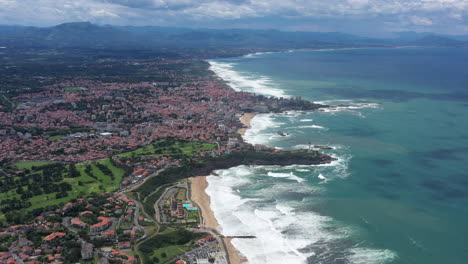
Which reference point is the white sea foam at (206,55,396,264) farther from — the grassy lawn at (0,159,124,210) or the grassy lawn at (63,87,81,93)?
the grassy lawn at (63,87,81,93)

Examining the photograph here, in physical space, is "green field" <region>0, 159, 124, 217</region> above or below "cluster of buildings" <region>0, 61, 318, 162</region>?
below

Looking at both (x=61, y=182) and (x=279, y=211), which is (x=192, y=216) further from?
(x=61, y=182)

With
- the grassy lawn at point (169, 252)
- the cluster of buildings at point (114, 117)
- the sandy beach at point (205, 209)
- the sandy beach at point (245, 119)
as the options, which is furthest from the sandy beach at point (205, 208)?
the sandy beach at point (245, 119)

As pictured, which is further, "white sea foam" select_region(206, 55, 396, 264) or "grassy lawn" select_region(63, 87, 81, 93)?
"grassy lawn" select_region(63, 87, 81, 93)

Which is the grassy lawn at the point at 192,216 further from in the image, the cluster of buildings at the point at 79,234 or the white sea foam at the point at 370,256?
the white sea foam at the point at 370,256

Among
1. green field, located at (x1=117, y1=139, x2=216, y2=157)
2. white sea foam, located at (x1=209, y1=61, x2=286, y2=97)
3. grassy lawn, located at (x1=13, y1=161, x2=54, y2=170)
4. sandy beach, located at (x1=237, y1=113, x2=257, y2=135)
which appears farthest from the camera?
white sea foam, located at (x1=209, y1=61, x2=286, y2=97)

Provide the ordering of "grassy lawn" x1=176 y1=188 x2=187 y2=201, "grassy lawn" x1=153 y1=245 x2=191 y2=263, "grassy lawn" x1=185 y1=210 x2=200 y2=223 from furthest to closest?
"grassy lawn" x1=176 y1=188 x2=187 y2=201
"grassy lawn" x1=185 y1=210 x2=200 y2=223
"grassy lawn" x1=153 y1=245 x2=191 y2=263

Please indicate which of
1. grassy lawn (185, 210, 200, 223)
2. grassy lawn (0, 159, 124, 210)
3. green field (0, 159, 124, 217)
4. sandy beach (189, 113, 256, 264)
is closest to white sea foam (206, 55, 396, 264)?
sandy beach (189, 113, 256, 264)

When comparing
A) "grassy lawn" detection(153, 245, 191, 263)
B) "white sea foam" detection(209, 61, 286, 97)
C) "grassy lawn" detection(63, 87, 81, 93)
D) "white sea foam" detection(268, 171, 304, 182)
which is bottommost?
"grassy lawn" detection(153, 245, 191, 263)
